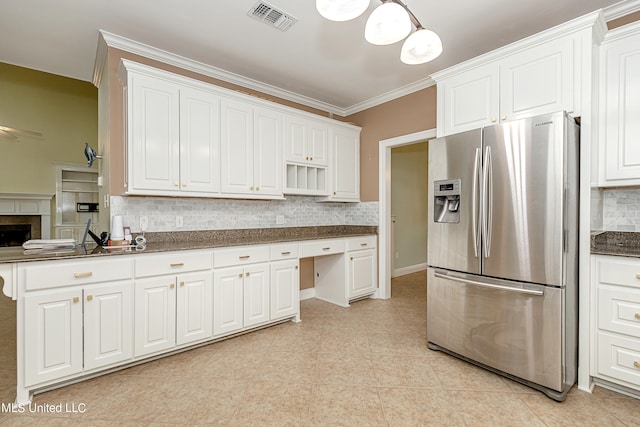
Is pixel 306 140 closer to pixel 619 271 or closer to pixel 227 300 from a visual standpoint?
pixel 227 300

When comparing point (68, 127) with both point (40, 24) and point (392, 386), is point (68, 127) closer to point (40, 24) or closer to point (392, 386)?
point (40, 24)

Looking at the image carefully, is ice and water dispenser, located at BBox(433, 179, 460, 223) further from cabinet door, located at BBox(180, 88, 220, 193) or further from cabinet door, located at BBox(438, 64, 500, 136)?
cabinet door, located at BBox(180, 88, 220, 193)

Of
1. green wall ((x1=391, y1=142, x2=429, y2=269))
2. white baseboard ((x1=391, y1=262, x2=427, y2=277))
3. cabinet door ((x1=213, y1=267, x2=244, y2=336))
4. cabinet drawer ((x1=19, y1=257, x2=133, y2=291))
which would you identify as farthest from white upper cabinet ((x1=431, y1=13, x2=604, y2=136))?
white baseboard ((x1=391, y1=262, x2=427, y2=277))

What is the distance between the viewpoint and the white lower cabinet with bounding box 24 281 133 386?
1913 mm

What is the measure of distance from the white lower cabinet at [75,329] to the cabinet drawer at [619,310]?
130 inches

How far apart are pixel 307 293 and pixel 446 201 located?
242 centimetres

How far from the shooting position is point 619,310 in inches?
77.4

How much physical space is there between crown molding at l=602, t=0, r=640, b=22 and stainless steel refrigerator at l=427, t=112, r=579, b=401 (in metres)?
1.17

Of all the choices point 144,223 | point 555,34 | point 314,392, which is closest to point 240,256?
point 144,223

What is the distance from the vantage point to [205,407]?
6.15ft

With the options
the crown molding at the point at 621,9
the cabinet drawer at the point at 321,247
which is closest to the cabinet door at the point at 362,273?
the cabinet drawer at the point at 321,247

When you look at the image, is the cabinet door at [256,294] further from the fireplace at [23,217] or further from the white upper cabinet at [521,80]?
the fireplace at [23,217]

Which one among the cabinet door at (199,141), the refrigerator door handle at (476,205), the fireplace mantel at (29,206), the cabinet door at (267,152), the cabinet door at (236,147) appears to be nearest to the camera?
the refrigerator door handle at (476,205)

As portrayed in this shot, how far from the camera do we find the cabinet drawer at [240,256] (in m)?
2.73
